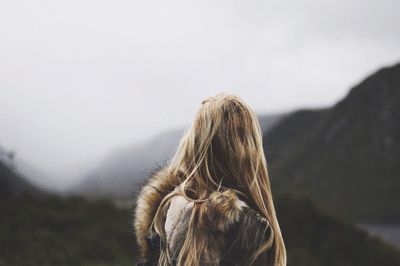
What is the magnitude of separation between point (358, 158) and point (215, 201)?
75.8 meters

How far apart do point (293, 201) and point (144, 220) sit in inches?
574

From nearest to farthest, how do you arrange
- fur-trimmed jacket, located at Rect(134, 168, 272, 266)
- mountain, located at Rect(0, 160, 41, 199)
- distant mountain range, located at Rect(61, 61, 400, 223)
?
fur-trimmed jacket, located at Rect(134, 168, 272, 266), mountain, located at Rect(0, 160, 41, 199), distant mountain range, located at Rect(61, 61, 400, 223)

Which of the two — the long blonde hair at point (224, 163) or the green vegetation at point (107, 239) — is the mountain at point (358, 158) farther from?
the long blonde hair at point (224, 163)

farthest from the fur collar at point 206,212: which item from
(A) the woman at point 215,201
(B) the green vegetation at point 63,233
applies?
(B) the green vegetation at point 63,233

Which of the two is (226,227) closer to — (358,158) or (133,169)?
(133,169)

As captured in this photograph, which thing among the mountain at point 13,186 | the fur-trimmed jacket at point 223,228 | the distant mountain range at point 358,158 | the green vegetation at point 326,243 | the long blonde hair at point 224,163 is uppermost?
the long blonde hair at point 224,163

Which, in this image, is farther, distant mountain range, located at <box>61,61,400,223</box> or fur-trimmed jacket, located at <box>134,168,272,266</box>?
distant mountain range, located at <box>61,61,400,223</box>

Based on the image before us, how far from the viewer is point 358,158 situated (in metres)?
75.3

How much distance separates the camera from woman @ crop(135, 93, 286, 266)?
2.18 metres

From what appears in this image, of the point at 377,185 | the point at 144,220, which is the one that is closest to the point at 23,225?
the point at 144,220

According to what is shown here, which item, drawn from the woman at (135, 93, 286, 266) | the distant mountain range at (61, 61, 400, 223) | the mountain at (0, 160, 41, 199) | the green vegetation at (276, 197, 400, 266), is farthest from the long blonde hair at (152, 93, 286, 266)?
the distant mountain range at (61, 61, 400, 223)

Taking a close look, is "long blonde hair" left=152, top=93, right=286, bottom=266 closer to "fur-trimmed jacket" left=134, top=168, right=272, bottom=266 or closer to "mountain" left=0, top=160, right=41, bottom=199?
"fur-trimmed jacket" left=134, top=168, right=272, bottom=266

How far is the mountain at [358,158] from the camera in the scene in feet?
209

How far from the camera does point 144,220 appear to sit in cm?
247
